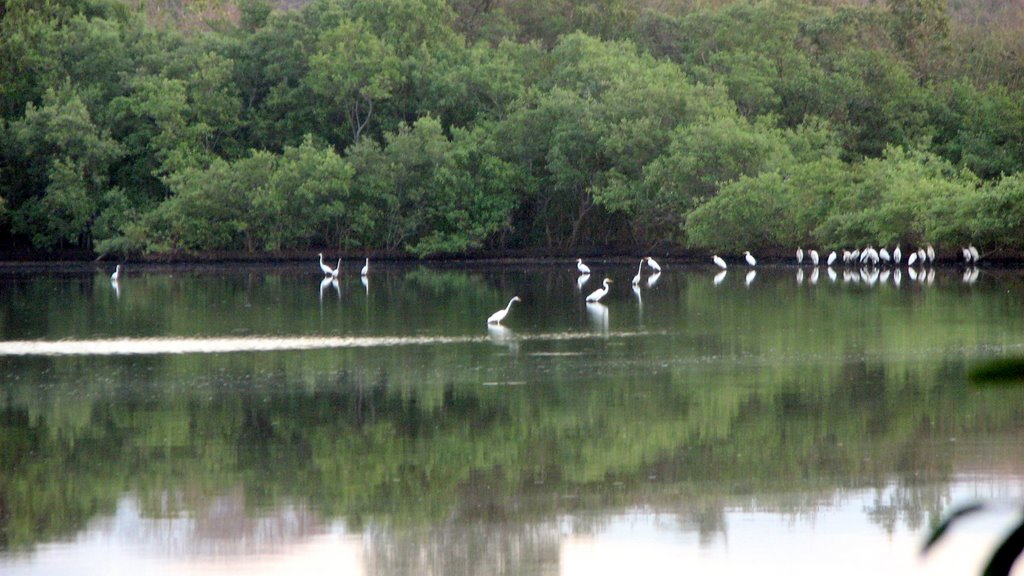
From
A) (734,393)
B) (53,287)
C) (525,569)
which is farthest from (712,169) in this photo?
(525,569)

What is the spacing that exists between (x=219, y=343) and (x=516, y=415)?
307 inches

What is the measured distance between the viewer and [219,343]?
19297mm

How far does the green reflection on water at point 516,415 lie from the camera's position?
30.1 ft

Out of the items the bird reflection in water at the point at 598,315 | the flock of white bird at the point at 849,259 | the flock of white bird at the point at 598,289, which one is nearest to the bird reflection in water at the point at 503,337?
the flock of white bird at the point at 598,289

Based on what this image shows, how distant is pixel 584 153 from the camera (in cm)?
4422

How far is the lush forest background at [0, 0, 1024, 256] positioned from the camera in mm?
41750

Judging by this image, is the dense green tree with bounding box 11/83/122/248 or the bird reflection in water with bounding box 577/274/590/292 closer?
the bird reflection in water with bounding box 577/274/590/292

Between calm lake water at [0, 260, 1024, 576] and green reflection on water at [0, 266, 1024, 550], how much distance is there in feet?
0.13

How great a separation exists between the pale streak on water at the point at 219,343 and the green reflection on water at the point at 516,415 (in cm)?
44

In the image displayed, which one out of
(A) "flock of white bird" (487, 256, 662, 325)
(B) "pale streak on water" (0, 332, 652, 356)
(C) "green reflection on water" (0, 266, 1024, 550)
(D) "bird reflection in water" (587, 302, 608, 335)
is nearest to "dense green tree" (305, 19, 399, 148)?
(A) "flock of white bird" (487, 256, 662, 325)

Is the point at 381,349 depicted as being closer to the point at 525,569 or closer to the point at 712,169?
the point at 525,569

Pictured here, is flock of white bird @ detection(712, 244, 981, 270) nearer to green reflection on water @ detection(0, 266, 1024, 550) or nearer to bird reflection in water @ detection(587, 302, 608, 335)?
green reflection on water @ detection(0, 266, 1024, 550)

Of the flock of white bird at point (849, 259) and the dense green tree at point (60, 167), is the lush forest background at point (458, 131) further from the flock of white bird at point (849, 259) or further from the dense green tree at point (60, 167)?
the flock of white bird at point (849, 259)

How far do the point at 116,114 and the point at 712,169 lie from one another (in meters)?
17.6
